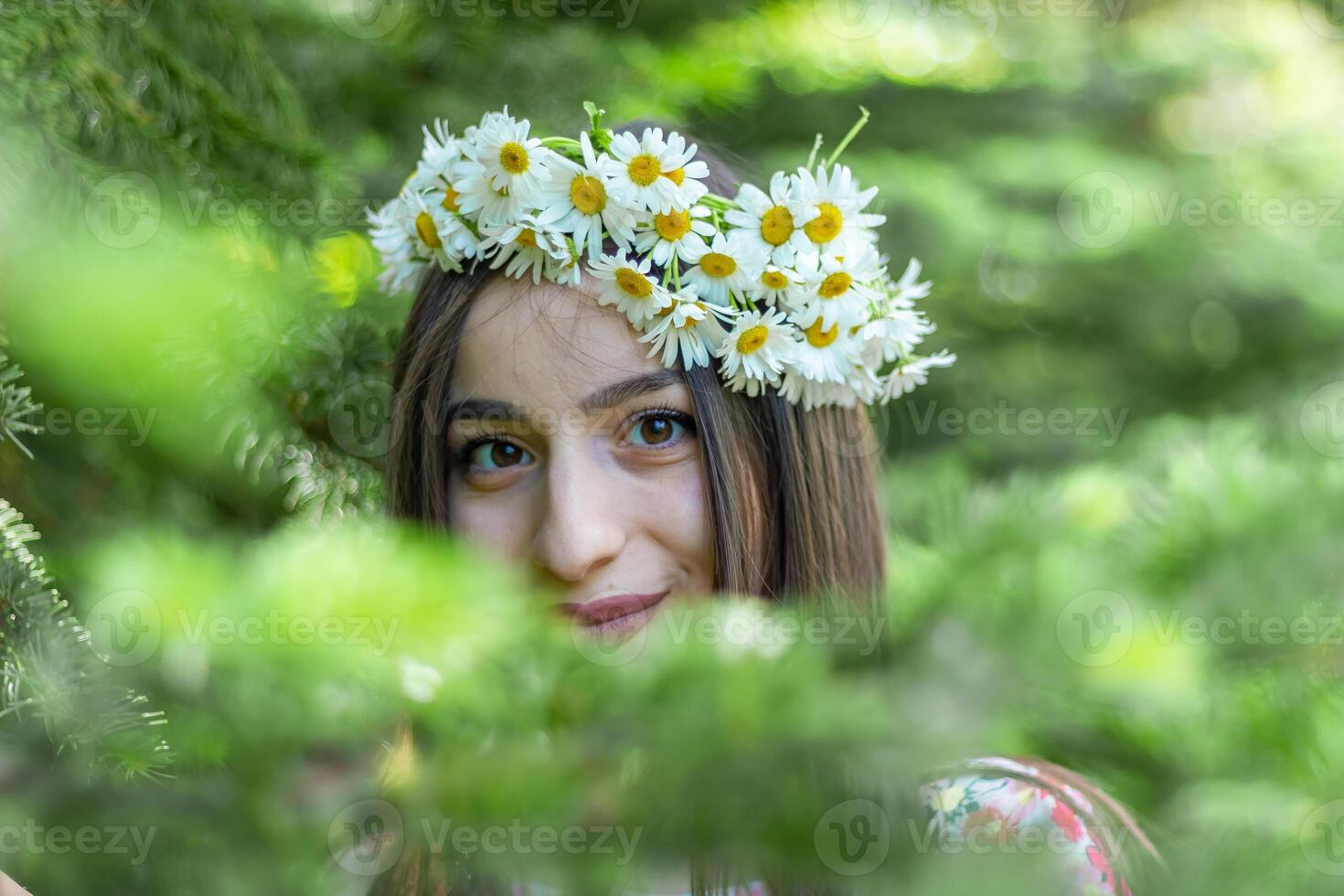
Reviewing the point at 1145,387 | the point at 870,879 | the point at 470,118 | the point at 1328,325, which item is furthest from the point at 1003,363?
the point at 870,879

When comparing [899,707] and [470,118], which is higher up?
[470,118]

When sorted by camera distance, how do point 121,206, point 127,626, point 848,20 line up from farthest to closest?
point 848,20 < point 121,206 < point 127,626

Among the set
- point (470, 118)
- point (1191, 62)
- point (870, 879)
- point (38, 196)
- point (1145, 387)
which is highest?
point (1191, 62)

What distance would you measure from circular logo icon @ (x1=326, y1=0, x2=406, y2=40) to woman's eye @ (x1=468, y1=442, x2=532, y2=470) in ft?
1.83

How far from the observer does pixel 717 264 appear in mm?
1074

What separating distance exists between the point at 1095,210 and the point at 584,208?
2073mm

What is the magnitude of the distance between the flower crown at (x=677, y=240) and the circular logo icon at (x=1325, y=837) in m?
0.77

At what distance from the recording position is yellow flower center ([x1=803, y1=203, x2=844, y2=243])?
1082mm

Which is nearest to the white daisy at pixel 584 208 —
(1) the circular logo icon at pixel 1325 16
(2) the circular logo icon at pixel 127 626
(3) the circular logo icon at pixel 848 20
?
(2) the circular logo icon at pixel 127 626

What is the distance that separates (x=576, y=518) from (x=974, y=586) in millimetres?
751

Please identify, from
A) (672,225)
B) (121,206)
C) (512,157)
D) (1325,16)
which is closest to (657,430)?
(672,225)

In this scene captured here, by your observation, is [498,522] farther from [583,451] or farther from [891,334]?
[891,334]

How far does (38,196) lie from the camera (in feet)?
1.73

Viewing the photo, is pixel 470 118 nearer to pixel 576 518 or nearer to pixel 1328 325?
pixel 576 518
